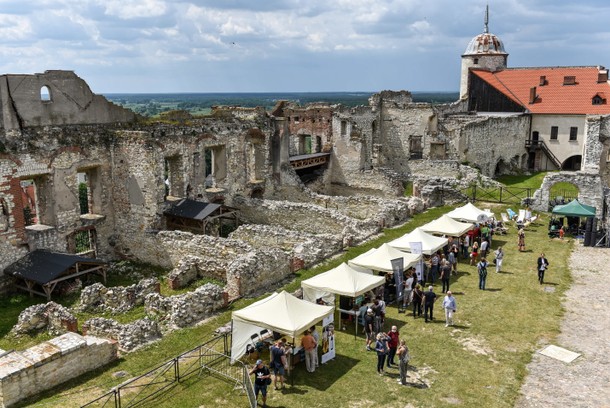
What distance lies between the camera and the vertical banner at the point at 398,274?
1766cm

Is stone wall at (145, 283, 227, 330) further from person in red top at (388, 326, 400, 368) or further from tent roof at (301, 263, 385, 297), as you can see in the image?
person in red top at (388, 326, 400, 368)

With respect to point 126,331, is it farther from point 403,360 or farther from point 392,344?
point 403,360

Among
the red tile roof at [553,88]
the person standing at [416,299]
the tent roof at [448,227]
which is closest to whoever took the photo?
the person standing at [416,299]

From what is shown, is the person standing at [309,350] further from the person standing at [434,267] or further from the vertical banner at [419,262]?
the person standing at [434,267]

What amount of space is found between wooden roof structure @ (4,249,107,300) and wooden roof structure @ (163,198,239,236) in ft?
15.8

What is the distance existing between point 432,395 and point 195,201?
1688 cm

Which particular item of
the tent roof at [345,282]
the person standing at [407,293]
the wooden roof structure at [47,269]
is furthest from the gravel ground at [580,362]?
the wooden roof structure at [47,269]

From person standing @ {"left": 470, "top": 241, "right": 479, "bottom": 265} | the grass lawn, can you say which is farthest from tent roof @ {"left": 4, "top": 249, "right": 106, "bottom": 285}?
person standing @ {"left": 470, "top": 241, "right": 479, "bottom": 265}

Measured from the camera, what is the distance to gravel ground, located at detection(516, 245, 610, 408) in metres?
12.4

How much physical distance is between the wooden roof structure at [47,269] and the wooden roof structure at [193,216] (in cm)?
Answer: 483

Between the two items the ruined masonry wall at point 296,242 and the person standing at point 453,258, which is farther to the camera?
the ruined masonry wall at point 296,242

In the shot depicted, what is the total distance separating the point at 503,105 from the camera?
48156mm

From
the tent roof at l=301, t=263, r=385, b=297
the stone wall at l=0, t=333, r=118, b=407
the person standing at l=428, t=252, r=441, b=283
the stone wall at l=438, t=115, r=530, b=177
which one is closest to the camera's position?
the stone wall at l=0, t=333, r=118, b=407

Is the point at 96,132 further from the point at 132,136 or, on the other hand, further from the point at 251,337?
the point at 251,337
